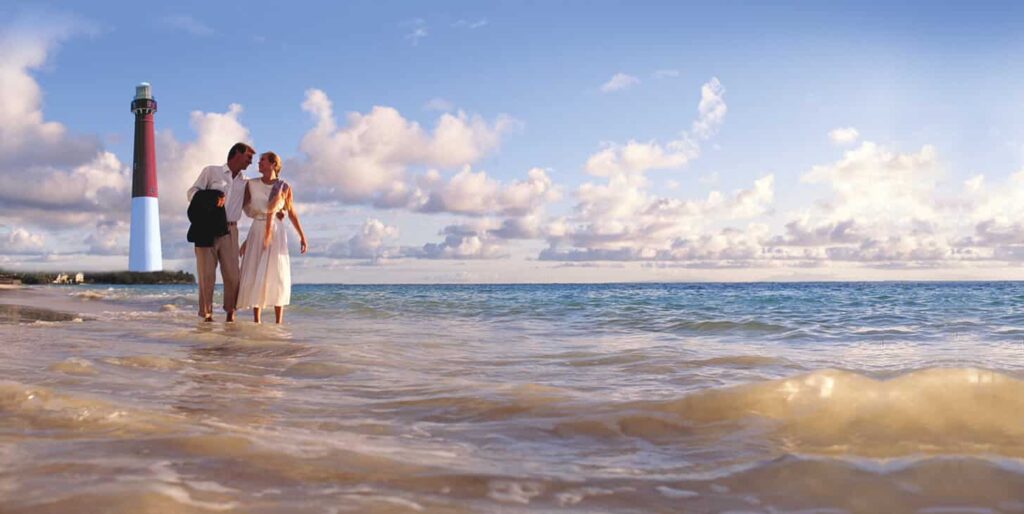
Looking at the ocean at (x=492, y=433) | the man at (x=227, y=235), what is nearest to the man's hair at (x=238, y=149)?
the man at (x=227, y=235)

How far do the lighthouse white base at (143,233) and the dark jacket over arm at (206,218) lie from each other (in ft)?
133

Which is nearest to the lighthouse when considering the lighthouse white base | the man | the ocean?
the lighthouse white base

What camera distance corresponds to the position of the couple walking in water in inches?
326

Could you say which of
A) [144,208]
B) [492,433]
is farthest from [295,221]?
[144,208]

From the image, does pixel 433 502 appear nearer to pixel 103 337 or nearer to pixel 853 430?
pixel 853 430

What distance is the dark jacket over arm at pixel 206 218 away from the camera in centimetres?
830

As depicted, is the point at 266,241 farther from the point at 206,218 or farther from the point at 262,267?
the point at 206,218

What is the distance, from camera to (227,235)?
8.59 metres

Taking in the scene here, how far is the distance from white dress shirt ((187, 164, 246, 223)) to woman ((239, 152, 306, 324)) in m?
0.08

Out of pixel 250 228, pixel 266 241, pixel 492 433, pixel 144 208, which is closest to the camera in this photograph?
pixel 492 433

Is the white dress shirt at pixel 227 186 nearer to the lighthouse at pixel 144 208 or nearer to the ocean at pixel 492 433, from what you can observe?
the ocean at pixel 492 433

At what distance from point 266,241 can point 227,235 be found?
2.07ft

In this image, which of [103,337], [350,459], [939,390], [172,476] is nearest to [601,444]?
[350,459]

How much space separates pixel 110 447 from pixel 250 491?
77cm
